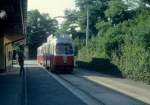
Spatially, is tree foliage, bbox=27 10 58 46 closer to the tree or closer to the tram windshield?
the tree

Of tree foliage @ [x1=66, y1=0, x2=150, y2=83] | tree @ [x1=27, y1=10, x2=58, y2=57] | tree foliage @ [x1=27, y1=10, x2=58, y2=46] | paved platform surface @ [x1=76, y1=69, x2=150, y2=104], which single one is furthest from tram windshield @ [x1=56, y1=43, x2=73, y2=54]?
tree foliage @ [x1=27, y1=10, x2=58, y2=46]

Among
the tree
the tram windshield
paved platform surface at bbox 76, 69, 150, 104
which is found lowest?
paved platform surface at bbox 76, 69, 150, 104

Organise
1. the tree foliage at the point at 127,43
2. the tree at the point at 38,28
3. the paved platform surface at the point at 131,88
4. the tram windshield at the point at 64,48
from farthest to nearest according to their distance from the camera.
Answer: the tree at the point at 38,28, the tram windshield at the point at 64,48, the tree foliage at the point at 127,43, the paved platform surface at the point at 131,88

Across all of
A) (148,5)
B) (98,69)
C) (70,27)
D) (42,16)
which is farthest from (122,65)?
(42,16)

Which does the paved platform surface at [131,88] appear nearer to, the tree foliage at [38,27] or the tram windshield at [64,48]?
the tram windshield at [64,48]

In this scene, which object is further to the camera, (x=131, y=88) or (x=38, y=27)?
(x=38, y=27)

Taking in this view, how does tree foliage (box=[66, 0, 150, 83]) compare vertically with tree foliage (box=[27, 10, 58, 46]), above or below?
below

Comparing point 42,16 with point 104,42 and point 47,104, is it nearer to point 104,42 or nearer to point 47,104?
point 104,42

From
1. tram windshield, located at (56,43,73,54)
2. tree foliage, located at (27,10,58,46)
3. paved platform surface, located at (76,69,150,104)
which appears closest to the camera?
paved platform surface, located at (76,69,150,104)

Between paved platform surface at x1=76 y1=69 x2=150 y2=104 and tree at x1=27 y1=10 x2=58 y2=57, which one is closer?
paved platform surface at x1=76 y1=69 x2=150 y2=104

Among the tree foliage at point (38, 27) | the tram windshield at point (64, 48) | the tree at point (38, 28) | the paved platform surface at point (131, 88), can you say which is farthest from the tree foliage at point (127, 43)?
the tree foliage at point (38, 27)

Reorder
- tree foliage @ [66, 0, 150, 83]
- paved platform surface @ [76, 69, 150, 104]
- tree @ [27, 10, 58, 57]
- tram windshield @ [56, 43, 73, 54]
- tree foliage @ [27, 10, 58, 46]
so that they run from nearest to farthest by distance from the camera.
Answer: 1. paved platform surface @ [76, 69, 150, 104]
2. tree foliage @ [66, 0, 150, 83]
3. tram windshield @ [56, 43, 73, 54]
4. tree @ [27, 10, 58, 57]
5. tree foliage @ [27, 10, 58, 46]

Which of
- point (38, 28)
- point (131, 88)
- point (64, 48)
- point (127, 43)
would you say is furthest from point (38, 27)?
point (131, 88)

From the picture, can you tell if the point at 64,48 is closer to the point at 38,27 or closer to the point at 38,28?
the point at 38,28
